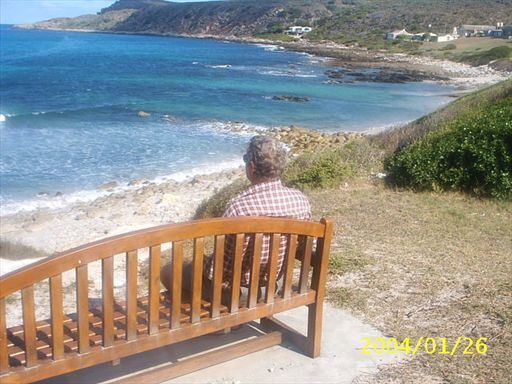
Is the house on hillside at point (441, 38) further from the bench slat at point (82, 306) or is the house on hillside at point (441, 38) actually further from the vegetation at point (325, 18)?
the bench slat at point (82, 306)

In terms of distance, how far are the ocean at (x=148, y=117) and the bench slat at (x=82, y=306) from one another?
12.5m

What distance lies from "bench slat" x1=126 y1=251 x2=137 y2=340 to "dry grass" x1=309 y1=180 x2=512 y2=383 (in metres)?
1.43

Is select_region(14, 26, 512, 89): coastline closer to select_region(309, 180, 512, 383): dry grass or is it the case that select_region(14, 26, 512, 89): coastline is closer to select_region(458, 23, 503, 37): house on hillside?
select_region(458, 23, 503, 37): house on hillside

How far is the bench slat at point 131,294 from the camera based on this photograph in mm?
2771

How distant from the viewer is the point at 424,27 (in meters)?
106

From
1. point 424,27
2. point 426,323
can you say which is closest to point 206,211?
point 426,323

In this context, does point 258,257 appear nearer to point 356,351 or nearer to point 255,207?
point 255,207

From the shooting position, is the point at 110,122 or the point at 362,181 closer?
the point at 362,181

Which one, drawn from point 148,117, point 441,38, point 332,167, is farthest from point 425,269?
point 441,38

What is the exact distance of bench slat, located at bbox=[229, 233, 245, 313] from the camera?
3150mm

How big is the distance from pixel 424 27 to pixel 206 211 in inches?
4182

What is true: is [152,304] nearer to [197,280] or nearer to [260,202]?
[197,280]

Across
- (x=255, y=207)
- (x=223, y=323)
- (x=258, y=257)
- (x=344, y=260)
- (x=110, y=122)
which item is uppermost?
(x=255, y=207)

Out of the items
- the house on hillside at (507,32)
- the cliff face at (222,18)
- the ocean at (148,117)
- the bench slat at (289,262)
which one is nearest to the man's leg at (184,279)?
the bench slat at (289,262)
